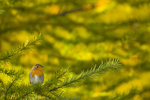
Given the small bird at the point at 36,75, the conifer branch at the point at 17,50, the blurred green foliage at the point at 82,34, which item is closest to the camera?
the conifer branch at the point at 17,50

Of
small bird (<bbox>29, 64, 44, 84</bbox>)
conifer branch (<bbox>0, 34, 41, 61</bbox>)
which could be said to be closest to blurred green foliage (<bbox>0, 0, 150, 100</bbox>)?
small bird (<bbox>29, 64, 44, 84</bbox>)

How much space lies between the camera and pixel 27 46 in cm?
36

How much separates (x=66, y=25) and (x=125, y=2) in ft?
1.40

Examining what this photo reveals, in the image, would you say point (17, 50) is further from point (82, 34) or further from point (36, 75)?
point (82, 34)

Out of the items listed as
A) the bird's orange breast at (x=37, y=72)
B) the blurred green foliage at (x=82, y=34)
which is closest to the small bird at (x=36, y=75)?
the bird's orange breast at (x=37, y=72)

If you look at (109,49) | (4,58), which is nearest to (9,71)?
(4,58)

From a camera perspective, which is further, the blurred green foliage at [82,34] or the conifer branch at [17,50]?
the blurred green foliage at [82,34]

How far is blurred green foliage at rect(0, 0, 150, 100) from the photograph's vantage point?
45.8 inches

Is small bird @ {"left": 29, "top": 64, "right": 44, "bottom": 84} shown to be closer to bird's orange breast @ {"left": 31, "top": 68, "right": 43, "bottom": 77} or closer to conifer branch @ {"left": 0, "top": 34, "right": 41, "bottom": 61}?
bird's orange breast @ {"left": 31, "top": 68, "right": 43, "bottom": 77}

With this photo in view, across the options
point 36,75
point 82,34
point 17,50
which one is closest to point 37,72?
point 36,75

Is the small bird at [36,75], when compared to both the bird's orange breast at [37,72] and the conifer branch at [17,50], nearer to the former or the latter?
the bird's orange breast at [37,72]

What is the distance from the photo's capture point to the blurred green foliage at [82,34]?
116 cm

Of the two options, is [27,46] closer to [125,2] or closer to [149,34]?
[125,2]

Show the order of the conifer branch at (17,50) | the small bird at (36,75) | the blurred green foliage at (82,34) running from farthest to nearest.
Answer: the blurred green foliage at (82,34) < the small bird at (36,75) < the conifer branch at (17,50)
